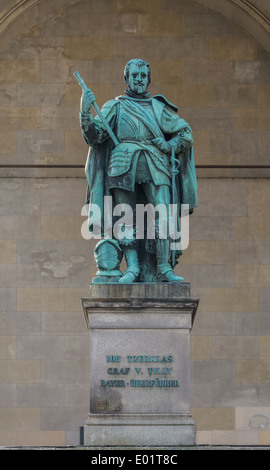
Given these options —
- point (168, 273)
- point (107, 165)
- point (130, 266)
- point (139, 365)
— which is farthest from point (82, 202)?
point (139, 365)

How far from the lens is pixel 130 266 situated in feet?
53.6

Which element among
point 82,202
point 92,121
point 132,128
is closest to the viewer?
point 92,121

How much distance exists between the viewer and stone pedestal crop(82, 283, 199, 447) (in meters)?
15.4

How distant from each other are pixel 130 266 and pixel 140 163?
1.18 metres

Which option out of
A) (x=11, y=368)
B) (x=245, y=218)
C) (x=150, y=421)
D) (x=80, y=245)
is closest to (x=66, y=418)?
(x=11, y=368)

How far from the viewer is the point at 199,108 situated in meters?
24.4

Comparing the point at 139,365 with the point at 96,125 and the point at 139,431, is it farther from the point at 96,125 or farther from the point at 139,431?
the point at 96,125

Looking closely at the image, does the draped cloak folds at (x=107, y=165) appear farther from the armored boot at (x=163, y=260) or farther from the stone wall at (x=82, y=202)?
the stone wall at (x=82, y=202)

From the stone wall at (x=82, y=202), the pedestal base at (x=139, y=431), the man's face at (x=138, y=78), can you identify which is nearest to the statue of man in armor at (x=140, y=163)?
the man's face at (x=138, y=78)

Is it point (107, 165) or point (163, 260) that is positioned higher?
point (107, 165)

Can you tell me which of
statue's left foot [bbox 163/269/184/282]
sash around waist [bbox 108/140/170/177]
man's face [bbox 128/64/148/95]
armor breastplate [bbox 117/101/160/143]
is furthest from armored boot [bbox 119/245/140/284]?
man's face [bbox 128/64/148/95]

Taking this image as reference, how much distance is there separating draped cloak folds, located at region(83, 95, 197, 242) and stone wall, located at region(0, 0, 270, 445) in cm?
701

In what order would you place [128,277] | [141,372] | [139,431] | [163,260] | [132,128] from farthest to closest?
[132,128] → [163,260] → [128,277] → [141,372] → [139,431]
